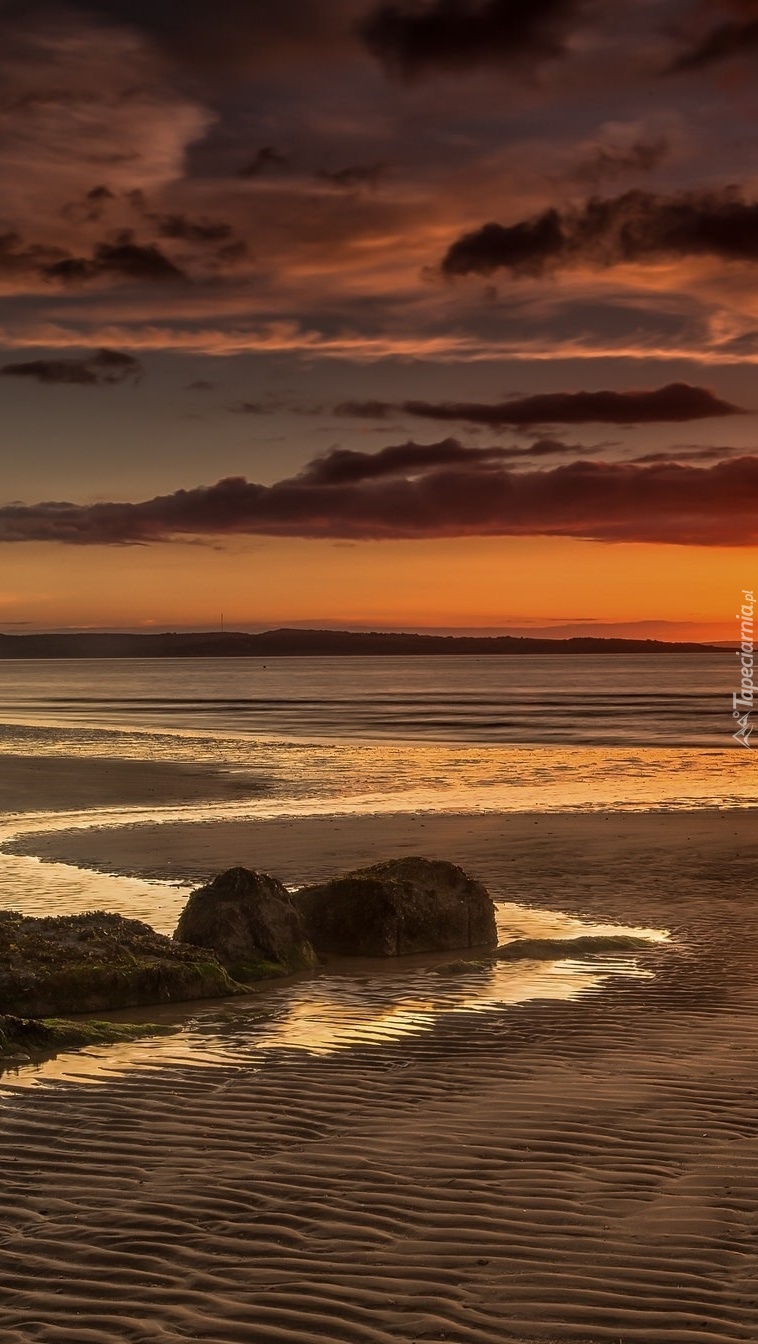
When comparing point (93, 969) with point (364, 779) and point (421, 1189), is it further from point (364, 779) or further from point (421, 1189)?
point (364, 779)

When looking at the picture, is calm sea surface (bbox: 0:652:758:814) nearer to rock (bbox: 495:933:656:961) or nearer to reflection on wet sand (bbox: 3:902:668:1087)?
rock (bbox: 495:933:656:961)

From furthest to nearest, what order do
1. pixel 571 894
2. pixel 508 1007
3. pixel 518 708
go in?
pixel 518 708
pixel 571 894
pixel 508 1007

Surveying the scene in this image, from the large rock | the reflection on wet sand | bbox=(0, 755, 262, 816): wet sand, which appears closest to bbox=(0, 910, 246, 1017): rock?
the reflection on wet sand

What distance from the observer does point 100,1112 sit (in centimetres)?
726

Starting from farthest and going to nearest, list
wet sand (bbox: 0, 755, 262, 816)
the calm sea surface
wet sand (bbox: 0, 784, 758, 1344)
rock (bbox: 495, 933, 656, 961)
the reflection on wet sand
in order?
the calm sea surface, wet sand (bbox: 0, 755, 262, 816), rock (bbox: 495, 933, 656, 961), the reflection on wet sand, wet sand (bbox: 0, 784, 758, 1344)

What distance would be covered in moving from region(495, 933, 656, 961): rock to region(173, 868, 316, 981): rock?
71.4 inches

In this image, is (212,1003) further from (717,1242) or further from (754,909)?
(754,909)

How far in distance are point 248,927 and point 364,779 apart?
720 inches

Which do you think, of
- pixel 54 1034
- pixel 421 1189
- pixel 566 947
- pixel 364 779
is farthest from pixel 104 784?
pixel 421 1189

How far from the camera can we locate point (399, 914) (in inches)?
477

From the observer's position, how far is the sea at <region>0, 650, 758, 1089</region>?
9.46 meters

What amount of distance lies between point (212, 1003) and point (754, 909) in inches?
261

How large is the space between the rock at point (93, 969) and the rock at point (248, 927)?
463 mm


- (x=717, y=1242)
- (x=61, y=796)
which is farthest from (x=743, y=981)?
(x=61, y=796)
